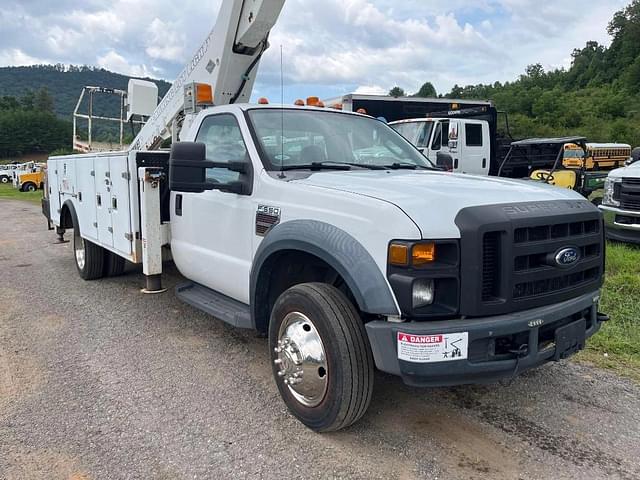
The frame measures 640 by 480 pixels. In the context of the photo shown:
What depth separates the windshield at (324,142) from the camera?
387cm

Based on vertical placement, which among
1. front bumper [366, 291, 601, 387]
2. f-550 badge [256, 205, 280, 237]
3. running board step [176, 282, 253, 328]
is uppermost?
f-550 badge [256, 205, 280, 237]

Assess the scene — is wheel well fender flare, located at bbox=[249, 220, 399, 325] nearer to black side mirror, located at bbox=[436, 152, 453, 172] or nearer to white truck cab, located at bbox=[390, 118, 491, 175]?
black side mirror, located at bbox=[436, 152, 453, 172]

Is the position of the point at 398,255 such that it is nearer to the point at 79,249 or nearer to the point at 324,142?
the point at 324,142

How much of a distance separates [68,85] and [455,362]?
116721 mm

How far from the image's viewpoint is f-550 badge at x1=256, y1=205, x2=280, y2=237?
3490mm

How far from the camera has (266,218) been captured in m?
3.59

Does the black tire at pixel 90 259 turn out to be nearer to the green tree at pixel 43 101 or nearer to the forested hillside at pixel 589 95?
the forested hillside at pixel 589 95

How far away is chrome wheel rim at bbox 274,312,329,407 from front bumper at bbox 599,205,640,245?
6476 mm

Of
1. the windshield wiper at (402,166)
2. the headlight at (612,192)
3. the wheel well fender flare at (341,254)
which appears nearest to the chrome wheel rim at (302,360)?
the wheel well fender flare at (341,254)

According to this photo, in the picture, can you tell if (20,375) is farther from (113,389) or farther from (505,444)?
(505,444)

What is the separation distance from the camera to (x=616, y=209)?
7.97 m

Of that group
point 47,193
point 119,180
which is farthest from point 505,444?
point 47,193

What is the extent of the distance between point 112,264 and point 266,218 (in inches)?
154

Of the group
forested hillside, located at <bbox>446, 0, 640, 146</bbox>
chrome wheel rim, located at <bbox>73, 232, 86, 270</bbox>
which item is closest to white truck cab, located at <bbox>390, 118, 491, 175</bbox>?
chrome wheel rim, located at <bbox>73, 232, 86, 270</bbox>
